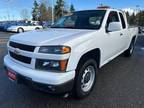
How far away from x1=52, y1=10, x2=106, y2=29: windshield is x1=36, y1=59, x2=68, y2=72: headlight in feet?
5.36

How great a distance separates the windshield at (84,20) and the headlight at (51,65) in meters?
1.63

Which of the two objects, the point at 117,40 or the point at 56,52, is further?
the point at 117,40

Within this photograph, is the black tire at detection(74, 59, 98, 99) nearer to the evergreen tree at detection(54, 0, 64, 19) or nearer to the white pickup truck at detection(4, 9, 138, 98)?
the white pickup truck at detection(4, 9, 138, 98)

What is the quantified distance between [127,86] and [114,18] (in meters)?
1.93

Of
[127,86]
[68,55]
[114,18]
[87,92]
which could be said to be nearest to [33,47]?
[68,55]

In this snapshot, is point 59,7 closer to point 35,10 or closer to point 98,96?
point 35,10

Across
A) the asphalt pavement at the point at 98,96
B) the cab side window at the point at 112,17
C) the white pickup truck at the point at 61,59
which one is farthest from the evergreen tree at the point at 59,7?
the white pickup truck at the point at 61,59

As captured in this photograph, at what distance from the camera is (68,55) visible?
339 cm

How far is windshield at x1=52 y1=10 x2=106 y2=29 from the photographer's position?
4781mm

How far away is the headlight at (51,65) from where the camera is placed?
335 cm

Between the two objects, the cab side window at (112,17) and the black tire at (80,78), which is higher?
the cab side window at (112,17)

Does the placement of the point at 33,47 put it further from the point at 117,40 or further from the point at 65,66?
the point at 117,40

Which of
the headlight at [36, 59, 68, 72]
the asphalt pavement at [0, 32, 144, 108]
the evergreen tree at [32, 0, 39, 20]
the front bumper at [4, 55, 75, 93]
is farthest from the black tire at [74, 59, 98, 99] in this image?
the evergreen tree at [32, 0, 39, 20]

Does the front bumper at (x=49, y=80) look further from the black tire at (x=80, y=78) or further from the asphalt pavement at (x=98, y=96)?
the asphalt pavement at (x=98, y=96)
